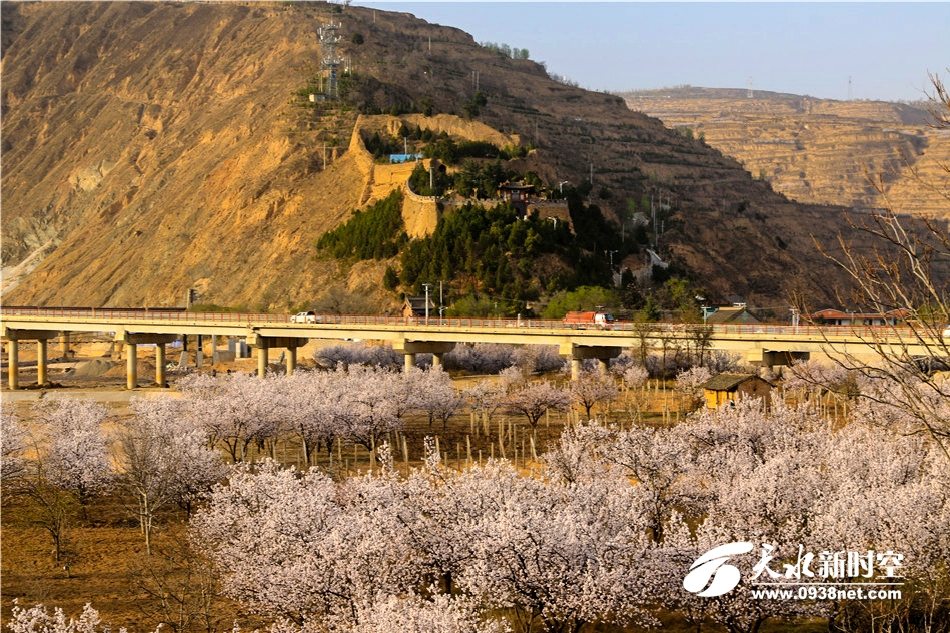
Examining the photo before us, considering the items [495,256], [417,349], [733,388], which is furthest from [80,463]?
[495,256]

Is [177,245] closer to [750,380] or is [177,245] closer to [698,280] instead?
[698,280]

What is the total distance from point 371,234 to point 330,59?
4547 cm

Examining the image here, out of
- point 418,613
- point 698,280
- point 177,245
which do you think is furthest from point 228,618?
point 177,245

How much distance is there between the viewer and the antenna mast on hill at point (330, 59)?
15675 centimetres

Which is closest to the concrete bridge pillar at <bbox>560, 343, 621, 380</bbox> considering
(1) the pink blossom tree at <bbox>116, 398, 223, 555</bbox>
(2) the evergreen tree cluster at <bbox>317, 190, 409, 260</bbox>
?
(1) the pink blossom tree at <bbox>116, 398, 223, 555</bbox>

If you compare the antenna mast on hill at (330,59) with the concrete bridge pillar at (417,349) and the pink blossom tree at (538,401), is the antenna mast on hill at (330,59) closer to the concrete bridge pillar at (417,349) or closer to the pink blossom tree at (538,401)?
the concrete bridge pillar at (417,349)

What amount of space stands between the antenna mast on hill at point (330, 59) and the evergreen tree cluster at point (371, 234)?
1331 inches

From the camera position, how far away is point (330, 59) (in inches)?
6240

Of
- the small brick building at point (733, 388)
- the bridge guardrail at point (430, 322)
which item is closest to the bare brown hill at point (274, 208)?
the bridge guardrail at point (430, 322)

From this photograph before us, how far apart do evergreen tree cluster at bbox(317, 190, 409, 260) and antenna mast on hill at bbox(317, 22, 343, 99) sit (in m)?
33.8

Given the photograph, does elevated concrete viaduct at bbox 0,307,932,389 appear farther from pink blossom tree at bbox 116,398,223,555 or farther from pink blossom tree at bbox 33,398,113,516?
pink blossom tree at bbox 33,398,113,516

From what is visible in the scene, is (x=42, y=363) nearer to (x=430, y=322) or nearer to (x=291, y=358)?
(x=291, y=358)

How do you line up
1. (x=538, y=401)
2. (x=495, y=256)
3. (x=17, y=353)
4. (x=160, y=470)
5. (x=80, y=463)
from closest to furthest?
1. (x=160, y=470)
2. (x=80, y=463)
3. (x=538, y=401)
4. (x=17, y=353)
5. (x=495, y=256)

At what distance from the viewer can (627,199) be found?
529 feet
